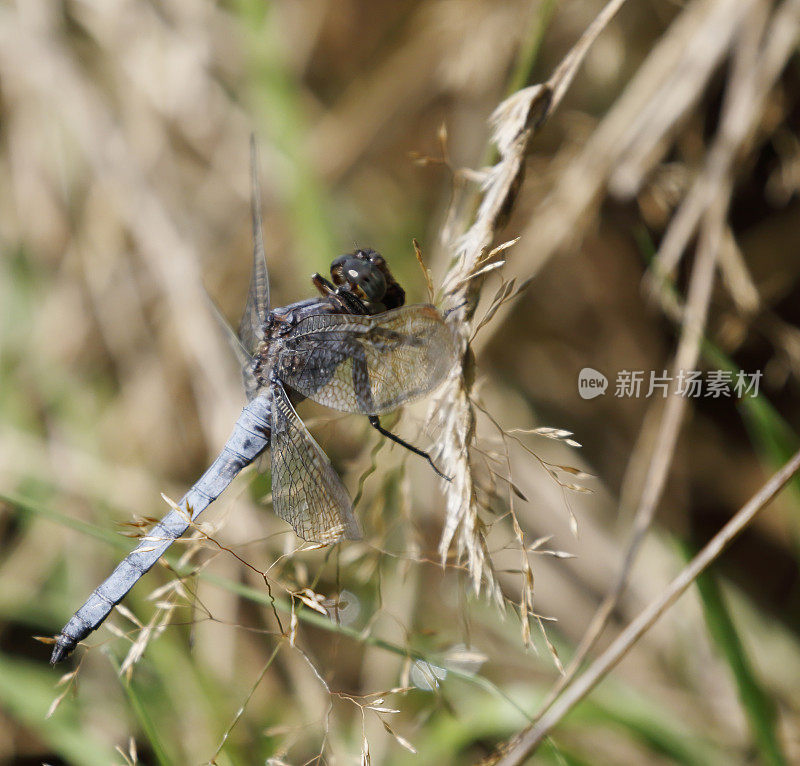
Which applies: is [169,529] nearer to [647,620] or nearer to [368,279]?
[368,279]

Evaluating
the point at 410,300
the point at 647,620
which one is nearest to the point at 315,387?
the point at 647,620

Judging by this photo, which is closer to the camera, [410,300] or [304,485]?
[304,485]

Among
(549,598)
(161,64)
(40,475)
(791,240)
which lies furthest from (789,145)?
(40,475)

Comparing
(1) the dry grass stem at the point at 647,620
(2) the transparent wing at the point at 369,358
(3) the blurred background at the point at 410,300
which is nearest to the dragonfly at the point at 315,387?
(2) the transparent wing at the point at 369,358

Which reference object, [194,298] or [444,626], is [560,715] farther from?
[194,298]

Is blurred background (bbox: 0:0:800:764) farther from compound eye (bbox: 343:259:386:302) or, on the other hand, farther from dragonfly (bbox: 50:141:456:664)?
compound eye (bbox: 343:259:386:302)

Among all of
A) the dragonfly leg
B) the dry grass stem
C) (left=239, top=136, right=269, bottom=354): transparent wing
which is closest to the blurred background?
the dragonfly leg

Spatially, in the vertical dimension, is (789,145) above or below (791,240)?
above
